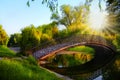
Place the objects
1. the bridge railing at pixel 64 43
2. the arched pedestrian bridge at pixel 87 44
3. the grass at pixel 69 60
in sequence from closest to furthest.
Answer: the arched pedestrian bridge at pixel 87 44
the bridge railing at pixel 64 43
the grass at pixel 69 60

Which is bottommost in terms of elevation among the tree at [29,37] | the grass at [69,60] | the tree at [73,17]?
the grass at [69,60]

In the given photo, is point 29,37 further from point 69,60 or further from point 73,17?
point 73,17

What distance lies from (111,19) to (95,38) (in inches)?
→ 694

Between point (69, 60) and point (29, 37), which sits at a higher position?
point (29, 37)

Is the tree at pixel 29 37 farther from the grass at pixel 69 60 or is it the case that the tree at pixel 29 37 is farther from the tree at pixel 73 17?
the tree at pixel 73 17

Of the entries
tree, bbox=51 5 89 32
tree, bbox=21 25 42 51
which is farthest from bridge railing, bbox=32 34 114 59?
tree, bbox=51 5 89 32

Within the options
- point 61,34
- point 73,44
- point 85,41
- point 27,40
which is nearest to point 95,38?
point 85,41

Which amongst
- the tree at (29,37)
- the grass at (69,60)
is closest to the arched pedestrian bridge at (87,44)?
the grass at (69,60)

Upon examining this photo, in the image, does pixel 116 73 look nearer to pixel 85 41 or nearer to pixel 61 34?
pixel 85 41

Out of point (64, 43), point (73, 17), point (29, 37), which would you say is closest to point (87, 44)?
point (64, 43)

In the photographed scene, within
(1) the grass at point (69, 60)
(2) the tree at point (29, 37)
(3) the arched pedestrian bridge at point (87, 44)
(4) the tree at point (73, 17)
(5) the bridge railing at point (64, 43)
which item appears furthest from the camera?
(4) the tree at point (73, 17)

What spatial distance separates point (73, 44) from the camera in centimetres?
3070

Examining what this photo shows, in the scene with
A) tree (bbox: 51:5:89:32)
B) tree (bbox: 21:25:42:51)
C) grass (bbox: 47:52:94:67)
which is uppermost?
tree (bbox: 51:5:89:32)

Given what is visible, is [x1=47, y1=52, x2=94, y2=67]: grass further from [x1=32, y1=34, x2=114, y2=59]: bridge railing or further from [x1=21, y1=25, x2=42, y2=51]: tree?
[x1=21, y1=25, x2=42, y2=51]: tree
